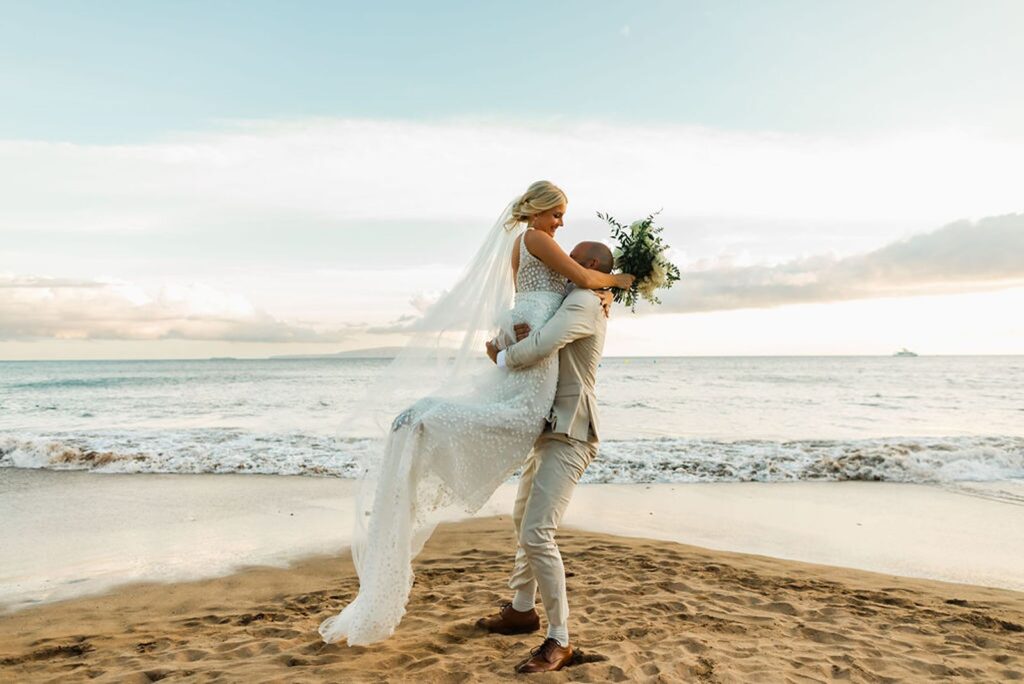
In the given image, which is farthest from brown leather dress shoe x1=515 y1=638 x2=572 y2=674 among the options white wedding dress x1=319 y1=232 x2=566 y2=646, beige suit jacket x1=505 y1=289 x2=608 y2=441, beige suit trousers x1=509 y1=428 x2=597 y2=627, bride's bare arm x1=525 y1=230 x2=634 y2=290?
bride's bare arm x1=525 y1=230 x2=634 y2=290

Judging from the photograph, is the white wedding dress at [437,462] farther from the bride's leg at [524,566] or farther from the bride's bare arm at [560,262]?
the bride's leg at [524,566]

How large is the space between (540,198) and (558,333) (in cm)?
76

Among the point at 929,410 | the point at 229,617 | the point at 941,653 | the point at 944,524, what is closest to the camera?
the point at 941,653

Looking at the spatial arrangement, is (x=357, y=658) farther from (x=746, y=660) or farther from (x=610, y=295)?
(x=610, y=295)

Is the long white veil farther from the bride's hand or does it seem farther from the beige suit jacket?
the bride's hand

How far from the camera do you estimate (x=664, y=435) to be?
14.8 meters

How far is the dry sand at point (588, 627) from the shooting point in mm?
3664

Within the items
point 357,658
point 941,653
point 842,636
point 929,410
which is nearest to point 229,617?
point 357,658

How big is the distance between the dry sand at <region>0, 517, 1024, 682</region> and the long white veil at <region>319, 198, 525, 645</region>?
45cm

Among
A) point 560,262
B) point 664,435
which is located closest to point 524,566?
point 560,262

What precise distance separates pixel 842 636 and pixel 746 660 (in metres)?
0.88

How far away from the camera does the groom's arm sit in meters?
3.33

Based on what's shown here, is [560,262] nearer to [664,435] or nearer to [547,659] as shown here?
[547,659]

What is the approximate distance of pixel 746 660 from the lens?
12.5 ft
